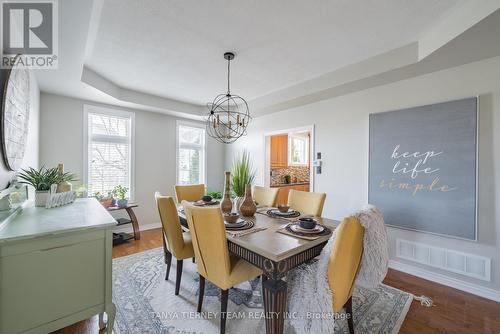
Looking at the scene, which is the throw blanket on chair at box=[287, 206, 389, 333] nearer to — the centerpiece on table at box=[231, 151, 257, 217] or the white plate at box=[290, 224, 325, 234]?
the white plate at box=[290, 224, 325, 234]

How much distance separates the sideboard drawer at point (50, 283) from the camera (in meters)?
1.07

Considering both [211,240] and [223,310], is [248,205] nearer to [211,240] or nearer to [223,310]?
[211,240]

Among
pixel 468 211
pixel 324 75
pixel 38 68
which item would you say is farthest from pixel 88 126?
pixel 468 211

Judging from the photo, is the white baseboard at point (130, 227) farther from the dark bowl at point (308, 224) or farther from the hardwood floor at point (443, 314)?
the dark bowl at point (308, 224)

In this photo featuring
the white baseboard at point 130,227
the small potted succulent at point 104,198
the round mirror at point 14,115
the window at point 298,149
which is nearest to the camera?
the round mirror at point 14,115

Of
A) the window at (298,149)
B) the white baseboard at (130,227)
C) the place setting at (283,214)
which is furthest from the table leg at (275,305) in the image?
the window at (298,149)

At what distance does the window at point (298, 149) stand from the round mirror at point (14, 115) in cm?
457

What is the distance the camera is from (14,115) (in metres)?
1.60

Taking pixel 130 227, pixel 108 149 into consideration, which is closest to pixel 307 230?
pixel 130 227

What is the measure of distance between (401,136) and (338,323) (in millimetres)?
2201

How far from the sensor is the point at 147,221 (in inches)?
165

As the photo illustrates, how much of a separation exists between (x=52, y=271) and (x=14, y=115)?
1.27 metres

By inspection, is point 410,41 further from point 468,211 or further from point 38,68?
point 38,68

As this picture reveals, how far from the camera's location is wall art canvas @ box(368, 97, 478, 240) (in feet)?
7.11
